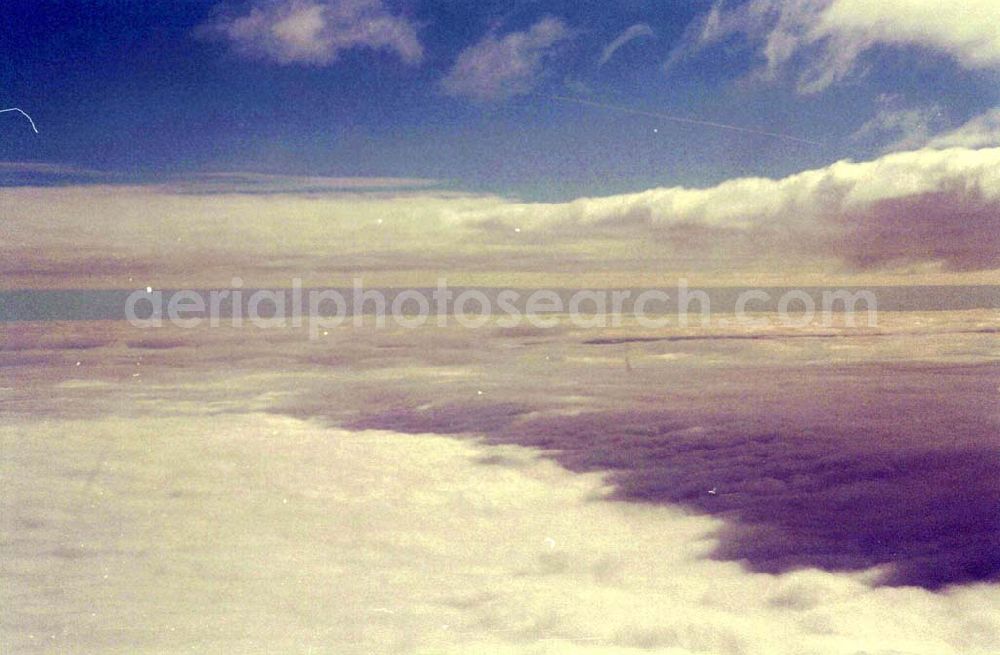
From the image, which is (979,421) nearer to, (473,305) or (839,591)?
(839,591)

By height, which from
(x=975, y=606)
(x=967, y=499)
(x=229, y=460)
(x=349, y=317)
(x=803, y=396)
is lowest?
(x=975, y=606)

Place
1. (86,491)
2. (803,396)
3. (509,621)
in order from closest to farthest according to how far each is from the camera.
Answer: (509,621) < (86,491) < (803,396)

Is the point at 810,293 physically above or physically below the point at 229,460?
above

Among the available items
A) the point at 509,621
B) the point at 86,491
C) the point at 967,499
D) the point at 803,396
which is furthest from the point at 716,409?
the point at 86,491

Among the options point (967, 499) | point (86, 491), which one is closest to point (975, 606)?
point (967, 499)

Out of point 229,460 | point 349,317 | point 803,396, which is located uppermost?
point 349,317

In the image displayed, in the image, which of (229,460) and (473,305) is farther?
(473,305)

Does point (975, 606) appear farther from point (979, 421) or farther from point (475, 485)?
point (475, 485)

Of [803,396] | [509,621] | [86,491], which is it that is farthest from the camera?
[803,396]

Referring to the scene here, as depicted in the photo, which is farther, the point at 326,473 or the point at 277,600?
the point at 326,473
